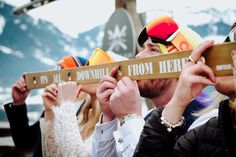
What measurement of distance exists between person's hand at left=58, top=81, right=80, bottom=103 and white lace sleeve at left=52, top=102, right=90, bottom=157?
0.02 meters

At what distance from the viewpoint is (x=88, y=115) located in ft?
5.53

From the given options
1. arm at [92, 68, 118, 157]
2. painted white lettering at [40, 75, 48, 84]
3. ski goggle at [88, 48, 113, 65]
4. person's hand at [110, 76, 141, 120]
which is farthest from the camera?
ski goggle at [88, 48, 113, 65]

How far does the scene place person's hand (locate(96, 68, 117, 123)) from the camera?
103 cm

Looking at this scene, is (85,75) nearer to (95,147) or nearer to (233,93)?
(95,147)

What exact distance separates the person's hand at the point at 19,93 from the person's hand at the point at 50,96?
0.19 metres

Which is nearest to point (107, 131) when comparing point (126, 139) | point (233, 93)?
point (126, 139)

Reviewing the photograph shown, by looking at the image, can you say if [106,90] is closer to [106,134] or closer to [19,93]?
[106,134]

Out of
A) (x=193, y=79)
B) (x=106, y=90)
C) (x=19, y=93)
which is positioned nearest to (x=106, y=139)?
(x=106, y=90)

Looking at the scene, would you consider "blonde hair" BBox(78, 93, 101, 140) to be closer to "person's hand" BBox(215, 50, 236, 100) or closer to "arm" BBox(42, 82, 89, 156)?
"arm" BBox(42, 82, 89, 156)

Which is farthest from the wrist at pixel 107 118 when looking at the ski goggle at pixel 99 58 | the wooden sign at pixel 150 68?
the ski goggle at pixel 99 58

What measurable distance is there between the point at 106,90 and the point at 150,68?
0.75 feet

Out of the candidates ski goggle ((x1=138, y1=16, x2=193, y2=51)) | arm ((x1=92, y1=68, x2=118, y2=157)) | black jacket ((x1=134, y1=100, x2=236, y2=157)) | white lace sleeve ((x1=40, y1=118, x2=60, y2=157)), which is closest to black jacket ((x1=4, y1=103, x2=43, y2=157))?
white lace sleeve ((x1=40, y1=118, x2=60, y2=157))

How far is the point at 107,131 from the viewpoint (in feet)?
3.91

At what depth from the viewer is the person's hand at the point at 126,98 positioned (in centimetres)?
97
